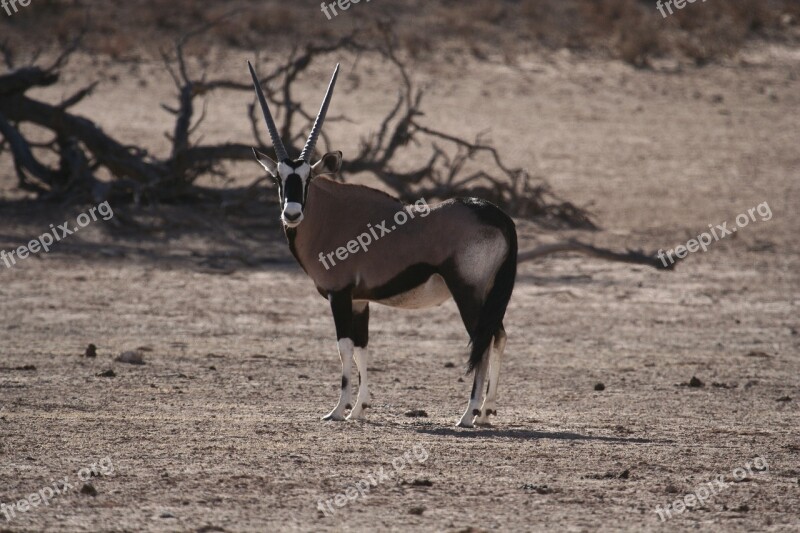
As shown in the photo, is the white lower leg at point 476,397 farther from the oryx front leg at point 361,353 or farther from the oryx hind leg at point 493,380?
the oryx front leg at point 361,353

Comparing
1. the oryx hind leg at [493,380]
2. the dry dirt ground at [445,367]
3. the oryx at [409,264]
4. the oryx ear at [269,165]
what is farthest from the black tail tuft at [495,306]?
the oryx ear at [269,165]

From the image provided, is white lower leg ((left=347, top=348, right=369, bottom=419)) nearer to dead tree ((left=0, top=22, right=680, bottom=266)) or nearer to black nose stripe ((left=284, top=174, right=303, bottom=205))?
black nose stripe ((left=284, top=174, right=303, bottom=205))

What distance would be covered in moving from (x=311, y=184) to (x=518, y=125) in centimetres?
1384

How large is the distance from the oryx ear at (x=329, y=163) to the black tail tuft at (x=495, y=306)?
1.21 metres

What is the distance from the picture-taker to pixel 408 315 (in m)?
13.6

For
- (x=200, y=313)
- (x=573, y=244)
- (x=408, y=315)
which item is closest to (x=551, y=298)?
(x=573, y=244)

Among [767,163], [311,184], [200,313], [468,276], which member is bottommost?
[767,163]

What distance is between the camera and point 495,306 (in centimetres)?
846

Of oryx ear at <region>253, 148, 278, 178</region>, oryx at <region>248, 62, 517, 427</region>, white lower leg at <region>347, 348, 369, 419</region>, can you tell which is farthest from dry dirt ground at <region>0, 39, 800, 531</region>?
oryx ear at <region>253, 148, 278, 178</region>

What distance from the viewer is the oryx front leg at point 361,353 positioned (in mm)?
8680

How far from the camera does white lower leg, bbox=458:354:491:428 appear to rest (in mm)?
8453

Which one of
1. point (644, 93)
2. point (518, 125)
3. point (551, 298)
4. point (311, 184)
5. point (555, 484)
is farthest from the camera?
point (644, 93)

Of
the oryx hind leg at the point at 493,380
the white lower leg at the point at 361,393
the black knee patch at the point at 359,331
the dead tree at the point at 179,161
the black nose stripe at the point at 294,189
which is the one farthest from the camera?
the dead tree at the point at 179,161

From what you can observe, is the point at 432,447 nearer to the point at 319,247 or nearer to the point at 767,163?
the point at 319,247
